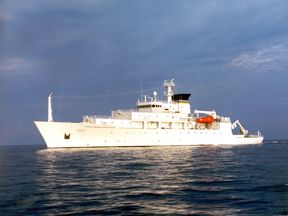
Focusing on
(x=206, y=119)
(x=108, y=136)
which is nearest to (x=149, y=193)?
(x=108, y=136)

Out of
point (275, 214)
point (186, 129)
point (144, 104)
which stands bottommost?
point (275, 214)

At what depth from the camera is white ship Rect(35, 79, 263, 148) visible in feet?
179

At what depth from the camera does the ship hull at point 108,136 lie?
53.8m

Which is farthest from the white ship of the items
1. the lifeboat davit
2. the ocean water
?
the ocean water

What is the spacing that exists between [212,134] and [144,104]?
15208mm

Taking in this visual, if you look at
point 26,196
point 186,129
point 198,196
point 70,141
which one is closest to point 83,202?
point 26,196

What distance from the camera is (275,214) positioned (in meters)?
11.7

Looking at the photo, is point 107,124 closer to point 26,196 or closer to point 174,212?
point 26,196

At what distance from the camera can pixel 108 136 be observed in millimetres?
56938

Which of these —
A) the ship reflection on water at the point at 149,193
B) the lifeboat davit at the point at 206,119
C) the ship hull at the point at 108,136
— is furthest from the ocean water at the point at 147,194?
the lifeboat davit at the point at 206,119

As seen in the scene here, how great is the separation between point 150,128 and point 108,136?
8.26 meters

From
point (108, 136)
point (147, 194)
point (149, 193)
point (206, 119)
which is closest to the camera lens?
point (147, 194)

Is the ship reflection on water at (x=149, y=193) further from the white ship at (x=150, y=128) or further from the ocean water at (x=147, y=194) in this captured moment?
the white ship at (x=150, y=128)

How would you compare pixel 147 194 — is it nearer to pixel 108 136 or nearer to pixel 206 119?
pixel 108 136
